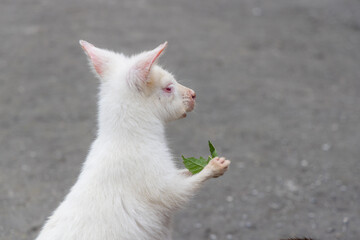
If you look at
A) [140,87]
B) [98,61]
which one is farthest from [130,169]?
[98,61]

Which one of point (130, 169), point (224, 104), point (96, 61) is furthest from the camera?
point (224, 104)

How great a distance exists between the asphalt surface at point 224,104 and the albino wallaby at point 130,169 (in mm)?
1326

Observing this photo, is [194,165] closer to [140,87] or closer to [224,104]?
[140,87]

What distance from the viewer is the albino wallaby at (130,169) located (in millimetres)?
2373

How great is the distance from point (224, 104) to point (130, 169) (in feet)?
11.0

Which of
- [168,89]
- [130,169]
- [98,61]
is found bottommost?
[130,169]

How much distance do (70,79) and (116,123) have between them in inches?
153

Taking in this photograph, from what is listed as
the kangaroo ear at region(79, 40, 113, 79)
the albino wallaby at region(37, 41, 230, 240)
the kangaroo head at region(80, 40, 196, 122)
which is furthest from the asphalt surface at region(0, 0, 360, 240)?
the kangaroo ear at region(79, 40, 113, 79)

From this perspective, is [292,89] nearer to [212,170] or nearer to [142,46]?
[142,46]

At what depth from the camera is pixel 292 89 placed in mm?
6109

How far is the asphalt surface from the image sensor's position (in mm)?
4012

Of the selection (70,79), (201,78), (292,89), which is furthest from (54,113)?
(292,89)

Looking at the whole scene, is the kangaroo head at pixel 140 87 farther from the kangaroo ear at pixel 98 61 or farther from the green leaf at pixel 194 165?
the green leaf at pixel 194 165

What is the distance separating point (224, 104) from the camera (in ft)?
18.7
